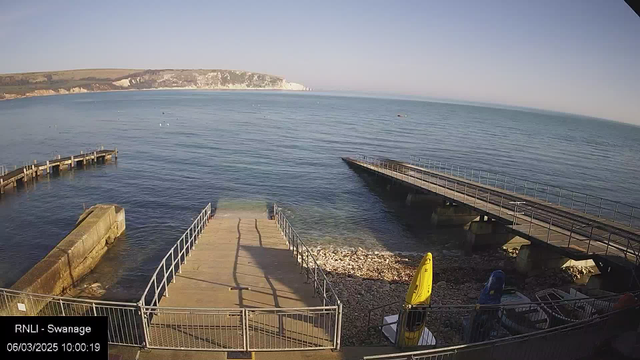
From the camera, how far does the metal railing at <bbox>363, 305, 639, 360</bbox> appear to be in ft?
25.1

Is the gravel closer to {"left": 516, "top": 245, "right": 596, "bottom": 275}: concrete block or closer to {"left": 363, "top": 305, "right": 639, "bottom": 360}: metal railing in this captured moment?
{"left": 516, "top": 245, "right": 596, "bottom": 275}: concrete block

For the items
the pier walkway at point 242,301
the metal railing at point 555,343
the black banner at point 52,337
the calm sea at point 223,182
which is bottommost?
the calm sea at point 223,182

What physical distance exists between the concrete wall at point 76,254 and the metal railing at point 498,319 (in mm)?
13837

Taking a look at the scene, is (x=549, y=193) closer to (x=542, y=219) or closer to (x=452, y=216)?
(x=452, y=216)

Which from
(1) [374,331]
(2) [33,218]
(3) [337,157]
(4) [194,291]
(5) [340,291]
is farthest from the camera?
(3) [337,157]

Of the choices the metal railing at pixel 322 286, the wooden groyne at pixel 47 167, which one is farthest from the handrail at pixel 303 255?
the wooden groyne at pixel 47 167

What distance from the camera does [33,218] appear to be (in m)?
28.0

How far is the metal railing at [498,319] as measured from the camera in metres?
10.0

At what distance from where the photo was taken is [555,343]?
8.19 meters

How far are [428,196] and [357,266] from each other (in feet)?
49.9

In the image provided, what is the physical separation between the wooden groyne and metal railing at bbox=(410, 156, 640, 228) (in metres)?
43.1

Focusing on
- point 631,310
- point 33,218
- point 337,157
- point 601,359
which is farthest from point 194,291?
point 337,157

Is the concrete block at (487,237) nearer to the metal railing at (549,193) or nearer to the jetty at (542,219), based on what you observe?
the jetty at (542,219)

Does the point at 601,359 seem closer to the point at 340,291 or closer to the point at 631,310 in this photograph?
the point at 631,310
